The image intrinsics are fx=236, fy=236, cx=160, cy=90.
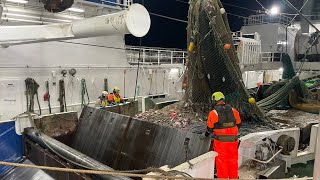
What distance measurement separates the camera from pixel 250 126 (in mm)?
5926

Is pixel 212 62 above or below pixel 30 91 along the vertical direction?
above

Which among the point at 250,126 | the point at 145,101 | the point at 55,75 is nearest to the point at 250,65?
the point at 145,101

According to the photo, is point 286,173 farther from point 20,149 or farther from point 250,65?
point 250,65

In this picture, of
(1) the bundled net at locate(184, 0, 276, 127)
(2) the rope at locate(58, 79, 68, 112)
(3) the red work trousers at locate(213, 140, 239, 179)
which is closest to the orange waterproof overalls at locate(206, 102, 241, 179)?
(3) the red work trousers at locate(213, 140, 239, 179)

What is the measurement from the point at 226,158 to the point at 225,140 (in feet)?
0.97

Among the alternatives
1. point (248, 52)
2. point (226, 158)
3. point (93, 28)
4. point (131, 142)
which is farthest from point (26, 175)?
point (248, 52)

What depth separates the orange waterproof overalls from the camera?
379 cm

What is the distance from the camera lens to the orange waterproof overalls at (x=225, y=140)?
12.4 feet

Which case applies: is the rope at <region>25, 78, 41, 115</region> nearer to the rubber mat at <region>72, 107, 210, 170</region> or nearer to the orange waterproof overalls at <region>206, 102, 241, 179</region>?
the rubber mat at <region>72, 107, 210, 170</region>

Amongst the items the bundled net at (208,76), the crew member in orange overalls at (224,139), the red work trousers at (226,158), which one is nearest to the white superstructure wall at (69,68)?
the bundled net at (208,76)

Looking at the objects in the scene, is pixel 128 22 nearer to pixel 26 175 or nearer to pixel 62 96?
pixel 26 175

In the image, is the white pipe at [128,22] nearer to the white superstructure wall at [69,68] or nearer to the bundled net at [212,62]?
the bundled net at [212,62]

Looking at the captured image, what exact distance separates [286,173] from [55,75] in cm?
841

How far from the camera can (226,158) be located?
380 centimetres
